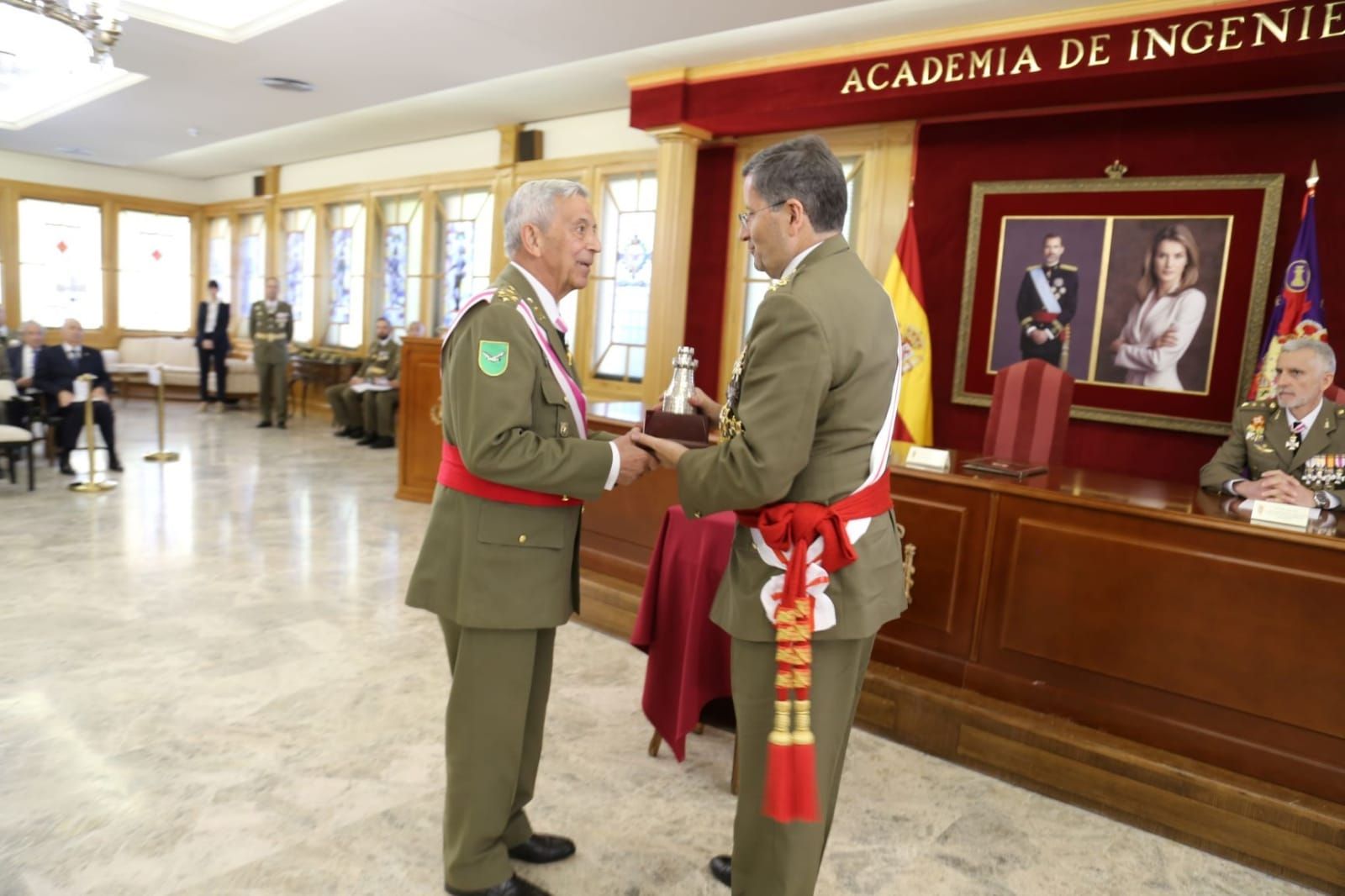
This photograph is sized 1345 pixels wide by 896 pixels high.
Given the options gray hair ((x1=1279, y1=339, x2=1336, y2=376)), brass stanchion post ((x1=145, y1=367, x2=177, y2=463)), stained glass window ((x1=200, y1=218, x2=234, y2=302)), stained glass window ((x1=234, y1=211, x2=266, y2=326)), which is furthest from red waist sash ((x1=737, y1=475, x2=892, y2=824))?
stained glass window ((x1=200, y1=218, x2=234, y2=302))

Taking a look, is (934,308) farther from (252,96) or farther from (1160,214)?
(252,96)

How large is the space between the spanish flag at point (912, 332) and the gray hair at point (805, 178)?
4.19 metres

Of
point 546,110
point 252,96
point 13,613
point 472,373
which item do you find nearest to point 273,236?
point 252,96

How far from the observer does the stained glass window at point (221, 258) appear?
14016 millimetres

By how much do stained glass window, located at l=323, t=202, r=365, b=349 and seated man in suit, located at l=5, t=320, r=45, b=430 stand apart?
4174mm

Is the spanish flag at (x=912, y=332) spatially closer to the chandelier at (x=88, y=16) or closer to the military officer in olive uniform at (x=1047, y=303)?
the military officer in olive uniform at (x=1047, y=303)

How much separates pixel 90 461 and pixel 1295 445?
7.47m

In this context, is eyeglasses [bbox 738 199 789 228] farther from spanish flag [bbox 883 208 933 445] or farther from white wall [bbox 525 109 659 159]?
white wall [bbox 525 109 659 159]

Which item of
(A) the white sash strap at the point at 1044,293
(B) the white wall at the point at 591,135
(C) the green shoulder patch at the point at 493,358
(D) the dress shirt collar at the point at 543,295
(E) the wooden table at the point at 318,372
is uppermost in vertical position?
(B) the white wall at the point at 591,135

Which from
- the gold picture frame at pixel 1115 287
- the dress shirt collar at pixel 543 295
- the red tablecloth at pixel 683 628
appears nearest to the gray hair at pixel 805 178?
the dress shirt collar at pixel 543 295

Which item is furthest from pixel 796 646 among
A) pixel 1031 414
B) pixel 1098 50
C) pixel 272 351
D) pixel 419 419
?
pixel 272 351

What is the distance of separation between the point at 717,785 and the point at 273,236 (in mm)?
12216

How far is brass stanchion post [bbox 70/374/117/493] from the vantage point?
21.8ft

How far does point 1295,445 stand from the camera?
3256mm
